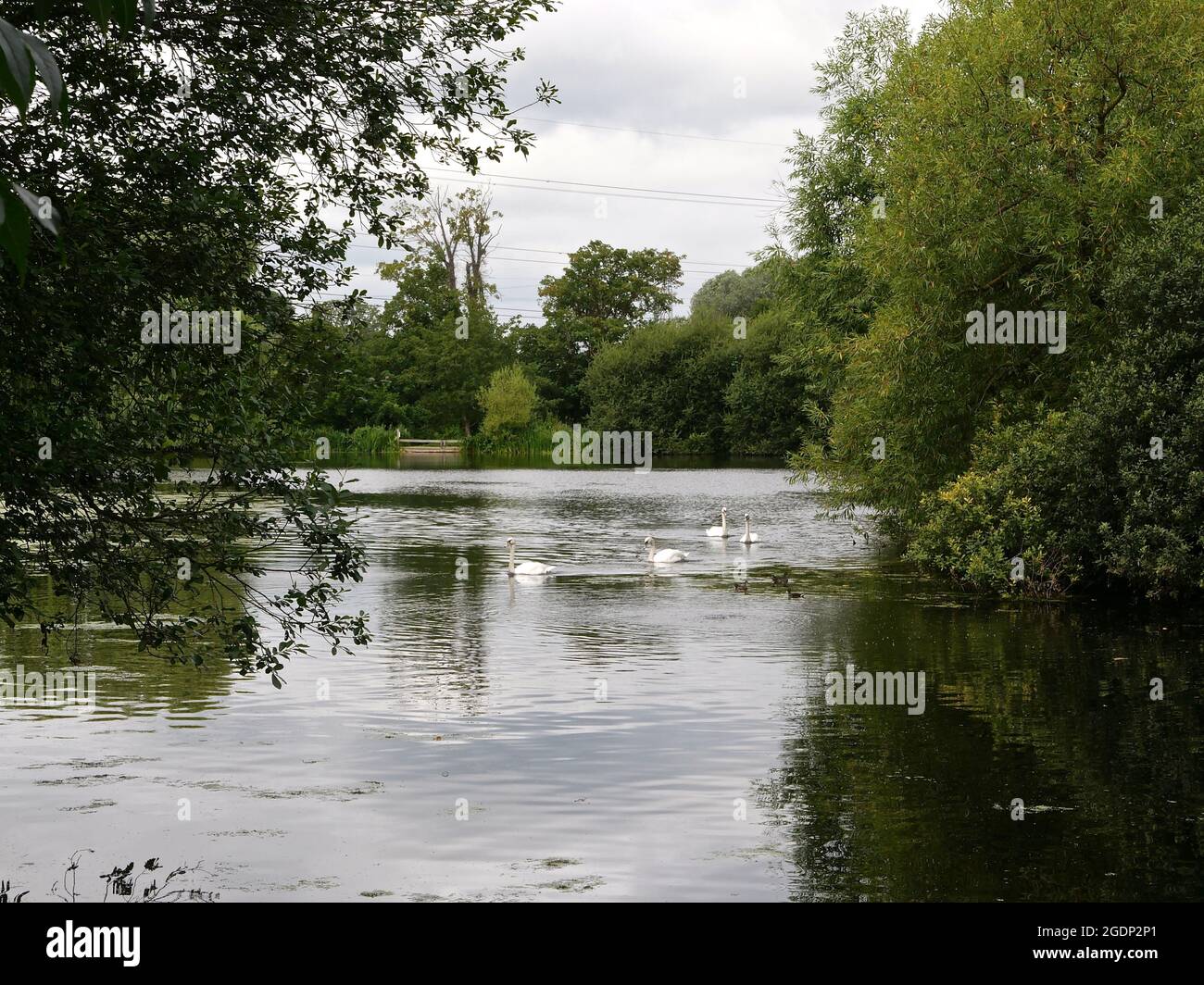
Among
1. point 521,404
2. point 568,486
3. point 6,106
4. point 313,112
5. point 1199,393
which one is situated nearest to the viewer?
point 6,106

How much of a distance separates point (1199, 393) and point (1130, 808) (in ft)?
46.8

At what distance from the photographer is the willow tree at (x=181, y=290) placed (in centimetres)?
870

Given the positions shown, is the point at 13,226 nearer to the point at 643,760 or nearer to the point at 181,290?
the point at 181,290

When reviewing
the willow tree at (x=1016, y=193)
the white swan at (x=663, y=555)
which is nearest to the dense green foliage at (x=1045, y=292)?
the willow tree at (x=1016, y=193)

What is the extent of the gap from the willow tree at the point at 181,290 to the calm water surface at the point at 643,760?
225 cm

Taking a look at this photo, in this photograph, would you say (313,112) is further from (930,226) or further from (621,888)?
(930,226)

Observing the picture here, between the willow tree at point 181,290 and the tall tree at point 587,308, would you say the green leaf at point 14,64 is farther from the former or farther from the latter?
the tall tree at point 587,308

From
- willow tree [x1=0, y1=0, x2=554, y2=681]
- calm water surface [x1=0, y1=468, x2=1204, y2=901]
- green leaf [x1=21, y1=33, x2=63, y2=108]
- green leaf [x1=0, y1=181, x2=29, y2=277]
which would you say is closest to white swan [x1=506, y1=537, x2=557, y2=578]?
calm water surface [x1=0, y1=468, x2=1204, y2=901]

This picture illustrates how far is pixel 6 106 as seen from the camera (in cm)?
877

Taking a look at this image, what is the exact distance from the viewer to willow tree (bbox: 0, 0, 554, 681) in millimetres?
8703

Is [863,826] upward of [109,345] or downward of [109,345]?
downward

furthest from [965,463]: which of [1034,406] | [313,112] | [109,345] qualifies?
[109,345]

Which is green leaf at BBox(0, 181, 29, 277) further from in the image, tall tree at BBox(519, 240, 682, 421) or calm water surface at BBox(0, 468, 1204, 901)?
tall tree at BBox(519, 240, 682, 421)

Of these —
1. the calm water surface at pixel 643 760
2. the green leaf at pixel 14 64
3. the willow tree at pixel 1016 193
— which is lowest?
the calm water surface at pixel 643 760
